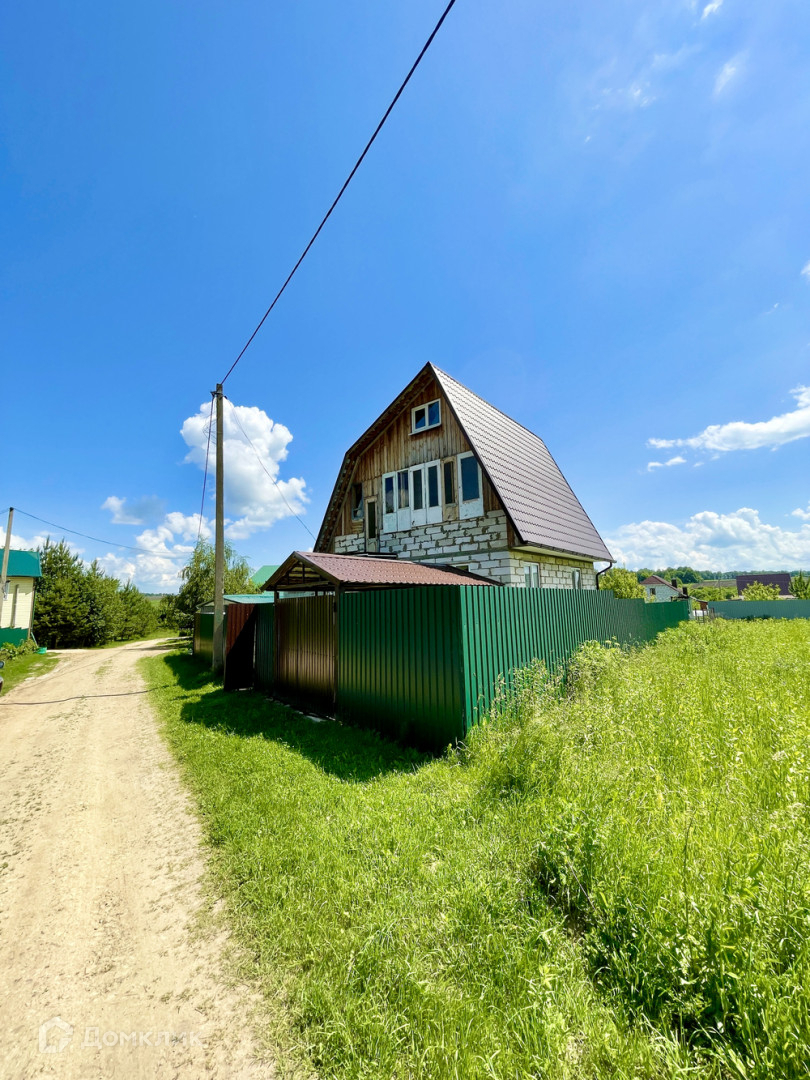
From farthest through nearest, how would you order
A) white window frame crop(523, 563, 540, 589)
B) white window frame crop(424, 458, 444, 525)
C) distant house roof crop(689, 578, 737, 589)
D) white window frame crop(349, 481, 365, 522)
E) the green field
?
distant house roof crop(689, 578, 737, 589)
white window frame crop(349, 481, 365, 522)
white window frame crop(424, 458, 444, 525)
white window frame crop(523, 563, 540, 589)
the green field

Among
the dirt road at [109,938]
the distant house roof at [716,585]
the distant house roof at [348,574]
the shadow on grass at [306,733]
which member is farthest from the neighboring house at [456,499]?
the distant house roof at [716,585]

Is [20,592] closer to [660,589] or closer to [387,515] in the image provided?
[387,515]

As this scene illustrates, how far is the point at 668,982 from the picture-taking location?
2064mm

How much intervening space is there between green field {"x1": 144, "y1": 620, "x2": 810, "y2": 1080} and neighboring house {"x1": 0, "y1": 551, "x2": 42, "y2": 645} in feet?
95.8

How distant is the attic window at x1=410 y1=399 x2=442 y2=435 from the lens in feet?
42.4

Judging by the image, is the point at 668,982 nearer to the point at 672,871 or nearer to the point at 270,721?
the point at 672,871

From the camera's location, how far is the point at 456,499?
1218 cm

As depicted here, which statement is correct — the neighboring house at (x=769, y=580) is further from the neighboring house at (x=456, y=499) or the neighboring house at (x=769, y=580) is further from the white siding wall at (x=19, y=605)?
the white siding wall at (x=19, y=605)

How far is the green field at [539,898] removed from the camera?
1886 mm

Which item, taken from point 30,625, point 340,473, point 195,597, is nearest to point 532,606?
point 340,473

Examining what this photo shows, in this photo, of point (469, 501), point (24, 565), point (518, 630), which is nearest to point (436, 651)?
point (518, 630)

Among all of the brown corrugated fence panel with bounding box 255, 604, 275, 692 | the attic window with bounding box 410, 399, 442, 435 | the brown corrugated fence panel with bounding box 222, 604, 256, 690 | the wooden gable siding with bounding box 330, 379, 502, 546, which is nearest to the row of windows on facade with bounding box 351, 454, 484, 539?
the wooden gable siding with bounding box 330, 379, 502, 546

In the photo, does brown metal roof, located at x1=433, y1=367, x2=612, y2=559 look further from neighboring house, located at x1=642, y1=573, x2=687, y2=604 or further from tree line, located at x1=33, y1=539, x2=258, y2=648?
neighboring house, located at x1=642, y1=573, x2=687, y2=604

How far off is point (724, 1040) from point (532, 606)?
5666 mm
